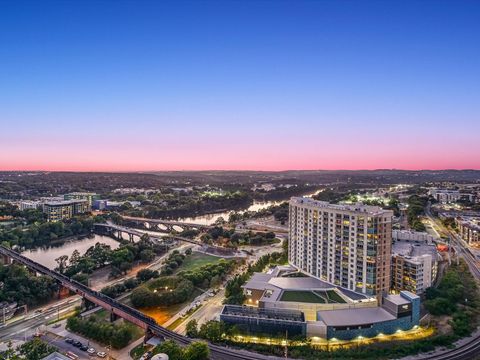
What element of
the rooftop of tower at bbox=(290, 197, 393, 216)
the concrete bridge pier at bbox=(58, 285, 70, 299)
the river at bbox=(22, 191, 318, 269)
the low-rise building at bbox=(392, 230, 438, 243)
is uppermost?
the rooftop of tower at bbox=(290, 197, 393, 216)

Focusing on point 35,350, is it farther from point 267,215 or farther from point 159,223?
point 267,215

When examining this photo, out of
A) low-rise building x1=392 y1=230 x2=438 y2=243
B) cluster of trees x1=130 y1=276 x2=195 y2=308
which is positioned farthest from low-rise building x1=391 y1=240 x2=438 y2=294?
cluster of trees x1=130 y1=276 x2=195 y2=308

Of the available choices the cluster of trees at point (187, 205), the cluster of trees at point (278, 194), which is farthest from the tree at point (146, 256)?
the cluster of trees at point (278, 194)

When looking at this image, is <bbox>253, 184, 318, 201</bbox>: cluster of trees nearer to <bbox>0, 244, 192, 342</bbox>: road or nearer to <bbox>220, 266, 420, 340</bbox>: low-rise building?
<bbox>0, 244, 192, 342</bbox>: road

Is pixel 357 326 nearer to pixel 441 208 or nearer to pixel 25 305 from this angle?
pixel 25 305

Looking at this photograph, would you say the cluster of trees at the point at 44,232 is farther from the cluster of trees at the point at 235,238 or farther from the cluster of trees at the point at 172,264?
the cluster of trees at the point at 172,264

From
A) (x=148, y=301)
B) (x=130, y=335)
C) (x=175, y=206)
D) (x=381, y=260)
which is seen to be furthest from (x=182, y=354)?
(x=175, y=206)
